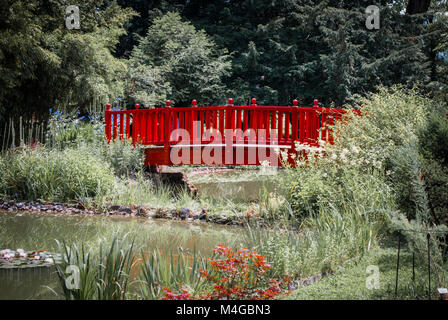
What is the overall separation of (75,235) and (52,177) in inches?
86.8

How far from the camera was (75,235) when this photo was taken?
5324 mm

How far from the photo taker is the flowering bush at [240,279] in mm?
3182

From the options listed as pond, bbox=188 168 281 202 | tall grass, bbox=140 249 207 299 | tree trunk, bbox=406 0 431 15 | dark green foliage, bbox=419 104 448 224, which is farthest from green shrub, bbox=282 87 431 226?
tree trunk, bbox=406 0 431 15

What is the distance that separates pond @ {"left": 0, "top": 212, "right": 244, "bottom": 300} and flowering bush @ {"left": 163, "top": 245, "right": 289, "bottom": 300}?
891 mm

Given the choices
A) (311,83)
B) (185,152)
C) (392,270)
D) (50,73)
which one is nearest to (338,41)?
(311,83)

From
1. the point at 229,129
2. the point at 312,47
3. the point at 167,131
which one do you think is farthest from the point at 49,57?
the point at 312,47

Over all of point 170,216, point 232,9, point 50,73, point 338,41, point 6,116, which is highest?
point 232,9

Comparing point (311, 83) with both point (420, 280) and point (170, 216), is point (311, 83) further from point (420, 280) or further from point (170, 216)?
point (420, 280)

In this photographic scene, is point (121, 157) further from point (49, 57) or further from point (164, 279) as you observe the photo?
point (164, 279)

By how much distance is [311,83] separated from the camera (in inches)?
727

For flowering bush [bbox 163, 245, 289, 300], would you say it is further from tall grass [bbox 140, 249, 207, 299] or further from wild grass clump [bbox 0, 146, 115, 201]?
wild grass clump [bbox 0, 146, 115, 201]

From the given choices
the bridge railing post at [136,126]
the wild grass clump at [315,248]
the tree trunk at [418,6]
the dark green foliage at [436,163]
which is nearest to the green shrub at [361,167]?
the wild grass clump at [315,248]
